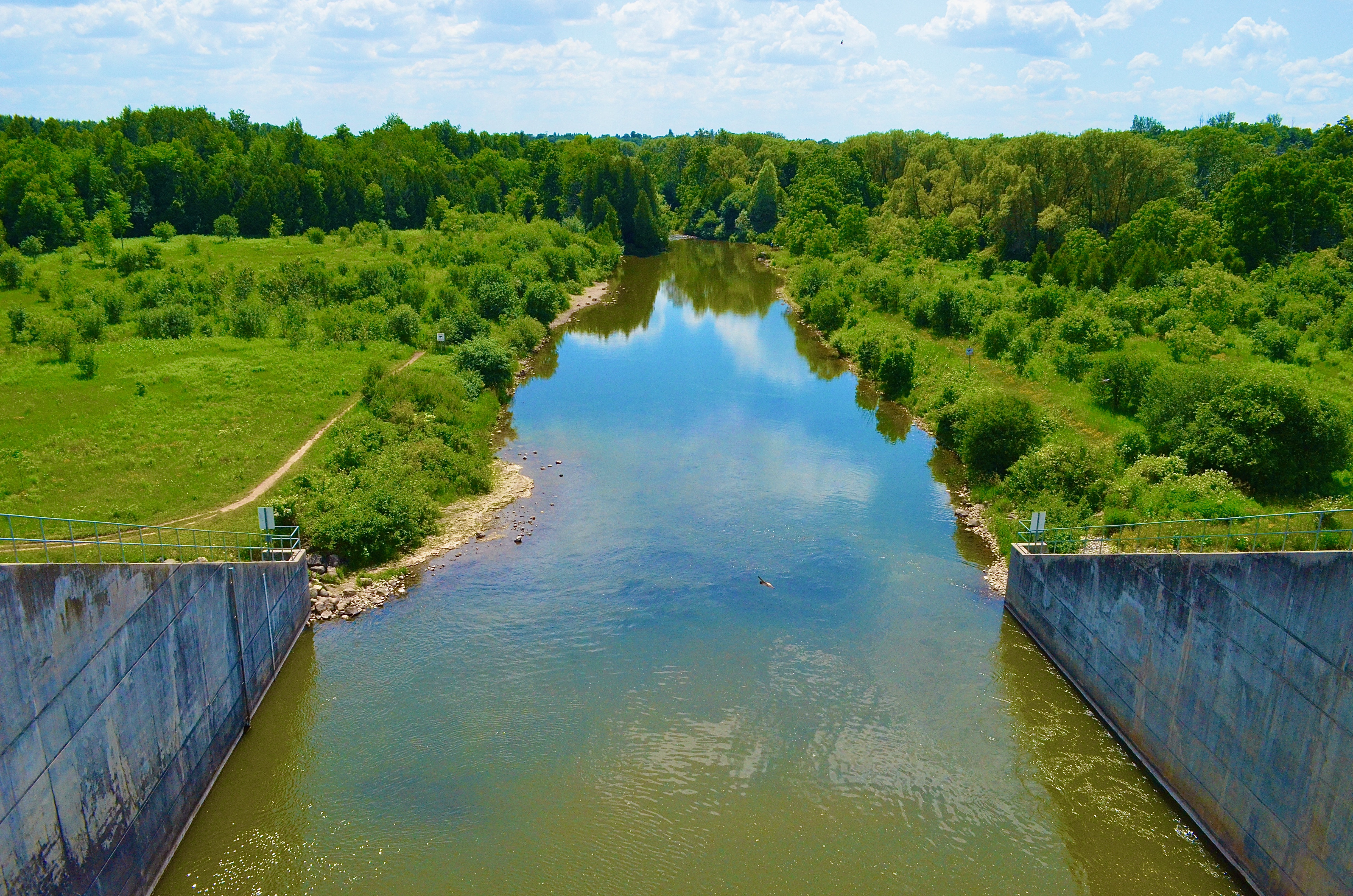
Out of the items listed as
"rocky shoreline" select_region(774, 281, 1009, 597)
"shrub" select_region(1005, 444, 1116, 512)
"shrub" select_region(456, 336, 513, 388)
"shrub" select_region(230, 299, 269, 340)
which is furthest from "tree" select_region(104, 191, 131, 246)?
"shrub" select_region(1005, 444, 1116, 512)

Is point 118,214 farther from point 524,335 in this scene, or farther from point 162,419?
point 162,419

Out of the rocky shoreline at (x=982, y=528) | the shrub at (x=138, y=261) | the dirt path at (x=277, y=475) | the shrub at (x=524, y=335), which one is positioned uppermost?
the shrub at (x=138, y=261)

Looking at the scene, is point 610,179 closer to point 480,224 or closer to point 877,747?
point 480,224

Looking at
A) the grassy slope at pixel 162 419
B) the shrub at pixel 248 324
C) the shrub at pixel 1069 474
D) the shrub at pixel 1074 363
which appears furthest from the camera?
the shrub at pixel 248 324

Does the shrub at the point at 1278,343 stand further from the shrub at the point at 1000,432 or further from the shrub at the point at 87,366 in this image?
the shrub at the point at 87,366

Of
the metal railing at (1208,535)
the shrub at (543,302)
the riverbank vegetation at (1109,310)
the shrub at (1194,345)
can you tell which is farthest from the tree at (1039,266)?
the metal railing at (1208,535)

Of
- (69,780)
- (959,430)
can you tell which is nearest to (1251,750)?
(69,780)
